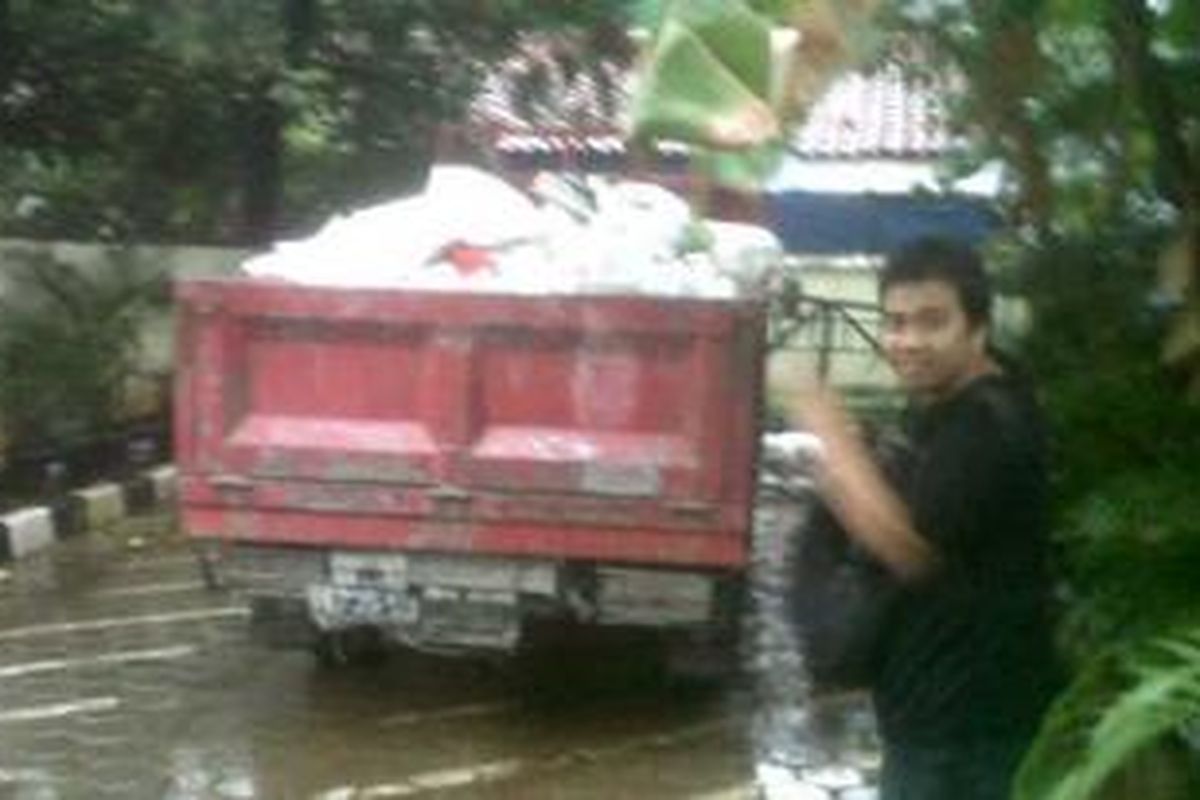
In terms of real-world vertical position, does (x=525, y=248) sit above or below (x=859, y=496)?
above

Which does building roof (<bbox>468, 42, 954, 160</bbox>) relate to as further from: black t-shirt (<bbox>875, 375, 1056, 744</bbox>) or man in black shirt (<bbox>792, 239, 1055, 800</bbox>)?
black t-shirt (<bbox>875, 375, 1056, 744</bbox>)

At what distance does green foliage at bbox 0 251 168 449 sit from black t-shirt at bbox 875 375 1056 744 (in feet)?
32.9

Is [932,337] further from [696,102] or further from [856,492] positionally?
[696,102]

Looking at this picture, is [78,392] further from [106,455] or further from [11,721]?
[11,721]

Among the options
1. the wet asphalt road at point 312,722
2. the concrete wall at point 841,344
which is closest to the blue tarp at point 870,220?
the concrete wall at point 841,344

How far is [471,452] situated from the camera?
803cm

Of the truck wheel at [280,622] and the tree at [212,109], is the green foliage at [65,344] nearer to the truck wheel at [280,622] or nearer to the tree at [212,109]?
the tree at [212,109]

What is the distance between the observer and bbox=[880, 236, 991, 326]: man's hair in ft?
13.1

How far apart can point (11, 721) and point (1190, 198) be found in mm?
4671

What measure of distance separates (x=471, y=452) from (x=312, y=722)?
47.4 inches

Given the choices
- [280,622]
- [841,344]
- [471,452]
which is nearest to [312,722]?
[280,622]

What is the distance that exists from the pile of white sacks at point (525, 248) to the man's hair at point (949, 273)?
3.83 m

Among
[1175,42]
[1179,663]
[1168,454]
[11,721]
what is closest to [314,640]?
[11,721]

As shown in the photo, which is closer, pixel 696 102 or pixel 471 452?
pixel 696 102
